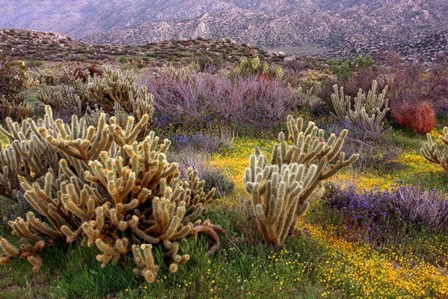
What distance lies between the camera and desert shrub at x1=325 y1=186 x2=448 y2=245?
4.52 metres

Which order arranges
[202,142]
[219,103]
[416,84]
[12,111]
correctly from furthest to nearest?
[416,84] → [12,111] → [219,103] → [202,142]

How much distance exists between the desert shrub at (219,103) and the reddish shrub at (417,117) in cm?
236

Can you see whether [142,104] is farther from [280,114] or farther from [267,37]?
[267,37]

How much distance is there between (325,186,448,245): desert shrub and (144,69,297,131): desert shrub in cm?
418

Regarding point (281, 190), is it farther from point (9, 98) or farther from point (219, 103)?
point (9, 98)

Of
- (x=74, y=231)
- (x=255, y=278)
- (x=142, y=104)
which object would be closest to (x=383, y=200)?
(x=255, y=278)

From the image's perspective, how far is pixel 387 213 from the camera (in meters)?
4.90

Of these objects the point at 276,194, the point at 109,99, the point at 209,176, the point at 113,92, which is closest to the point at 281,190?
the point at 276,194

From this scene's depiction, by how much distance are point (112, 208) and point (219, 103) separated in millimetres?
Result: 5890

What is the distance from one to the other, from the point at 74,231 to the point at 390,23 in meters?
94.4

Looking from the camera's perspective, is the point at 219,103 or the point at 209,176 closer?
the point at 209,176

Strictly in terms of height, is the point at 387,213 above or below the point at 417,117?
above

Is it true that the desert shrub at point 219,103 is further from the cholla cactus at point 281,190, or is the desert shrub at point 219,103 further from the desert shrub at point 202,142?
the cholla cactus at point 281,190

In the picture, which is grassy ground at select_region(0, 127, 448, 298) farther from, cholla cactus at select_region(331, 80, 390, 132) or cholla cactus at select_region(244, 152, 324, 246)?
cholla cactus at select_region(331, 80, 390, 132)
